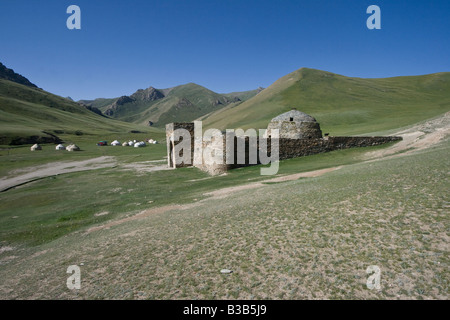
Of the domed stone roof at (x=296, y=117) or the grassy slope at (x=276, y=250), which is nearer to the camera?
the grassy slope at (x=276, y=250)

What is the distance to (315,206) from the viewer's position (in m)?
7.99

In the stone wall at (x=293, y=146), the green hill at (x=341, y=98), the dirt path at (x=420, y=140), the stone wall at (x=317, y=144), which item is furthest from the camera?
the green hill at (x=341, y=98)

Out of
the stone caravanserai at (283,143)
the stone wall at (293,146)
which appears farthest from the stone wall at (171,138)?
the stone wall at (293,146)

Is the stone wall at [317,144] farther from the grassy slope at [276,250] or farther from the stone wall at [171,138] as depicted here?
the grassy slope at [276,250]

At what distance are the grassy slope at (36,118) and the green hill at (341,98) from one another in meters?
63.5

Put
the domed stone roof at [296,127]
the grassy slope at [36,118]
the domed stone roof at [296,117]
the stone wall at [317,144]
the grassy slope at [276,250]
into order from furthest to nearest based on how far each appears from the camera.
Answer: the grassy slope at [36,118] → the domed stone roof at [296,117] → the domed stone roof at [296,127] → the stone wall at [317,144] → the grassy slope at [276,250]

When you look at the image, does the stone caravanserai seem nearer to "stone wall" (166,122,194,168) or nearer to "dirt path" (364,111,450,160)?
"stone wall" (166,122,194,168)

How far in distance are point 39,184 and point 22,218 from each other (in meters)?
13.1

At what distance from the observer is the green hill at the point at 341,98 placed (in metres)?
73.2

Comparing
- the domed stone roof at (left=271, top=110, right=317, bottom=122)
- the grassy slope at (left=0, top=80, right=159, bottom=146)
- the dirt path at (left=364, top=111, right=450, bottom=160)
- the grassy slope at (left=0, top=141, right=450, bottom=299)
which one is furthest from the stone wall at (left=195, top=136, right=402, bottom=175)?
the grassy slope at (left=0, top=80, right=159, bottom=146)

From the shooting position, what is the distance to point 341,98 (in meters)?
91.4

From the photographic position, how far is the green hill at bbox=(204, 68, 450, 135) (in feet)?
240

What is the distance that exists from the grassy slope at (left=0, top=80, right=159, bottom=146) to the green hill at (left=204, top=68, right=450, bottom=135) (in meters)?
63.5
